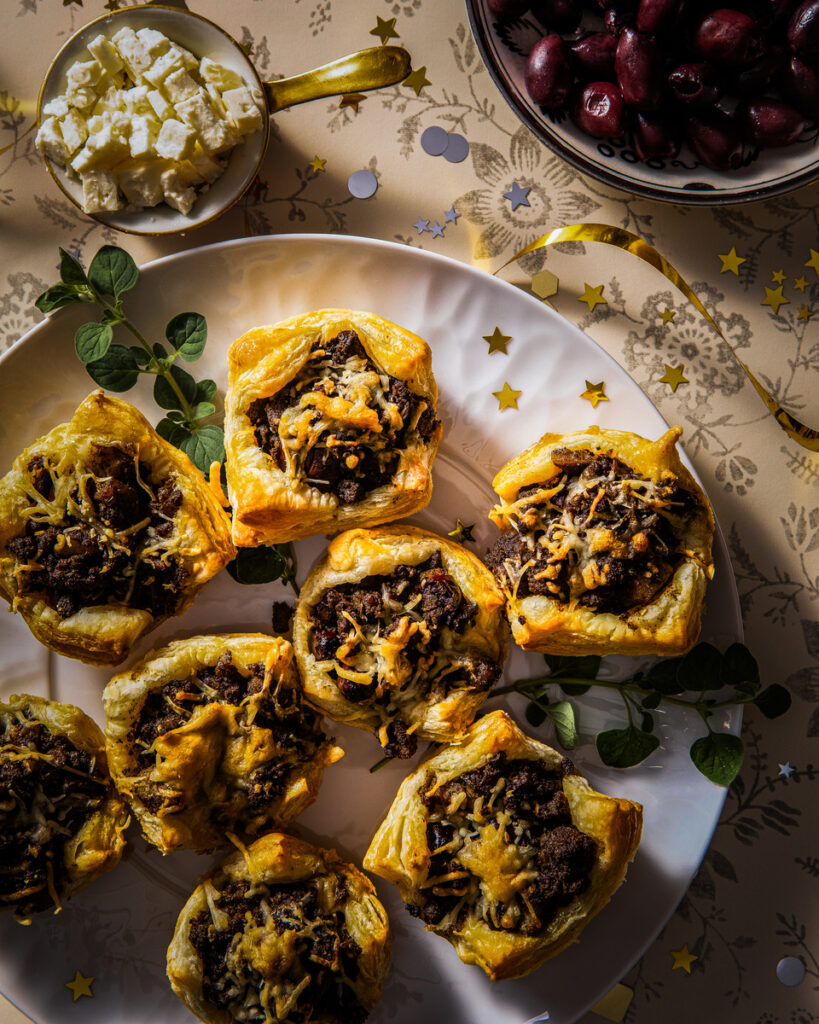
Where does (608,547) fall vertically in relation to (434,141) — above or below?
below

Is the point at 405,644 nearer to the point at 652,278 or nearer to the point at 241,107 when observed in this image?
the point at 652,278

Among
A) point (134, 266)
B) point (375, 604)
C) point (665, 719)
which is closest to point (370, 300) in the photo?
point (134, 266)

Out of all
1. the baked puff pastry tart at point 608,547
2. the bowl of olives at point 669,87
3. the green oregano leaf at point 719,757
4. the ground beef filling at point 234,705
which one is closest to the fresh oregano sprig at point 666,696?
the green oregano leaf at point 719,757

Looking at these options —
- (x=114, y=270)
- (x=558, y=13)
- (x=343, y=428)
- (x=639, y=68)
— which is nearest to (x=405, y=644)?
(x=343, y=428)

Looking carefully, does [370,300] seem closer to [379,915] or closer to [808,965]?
[379,915]

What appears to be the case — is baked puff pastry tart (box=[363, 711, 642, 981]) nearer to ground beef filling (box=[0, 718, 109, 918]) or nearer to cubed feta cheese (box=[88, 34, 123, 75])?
ground beef filling (box=[0, 718, 109, 918])
